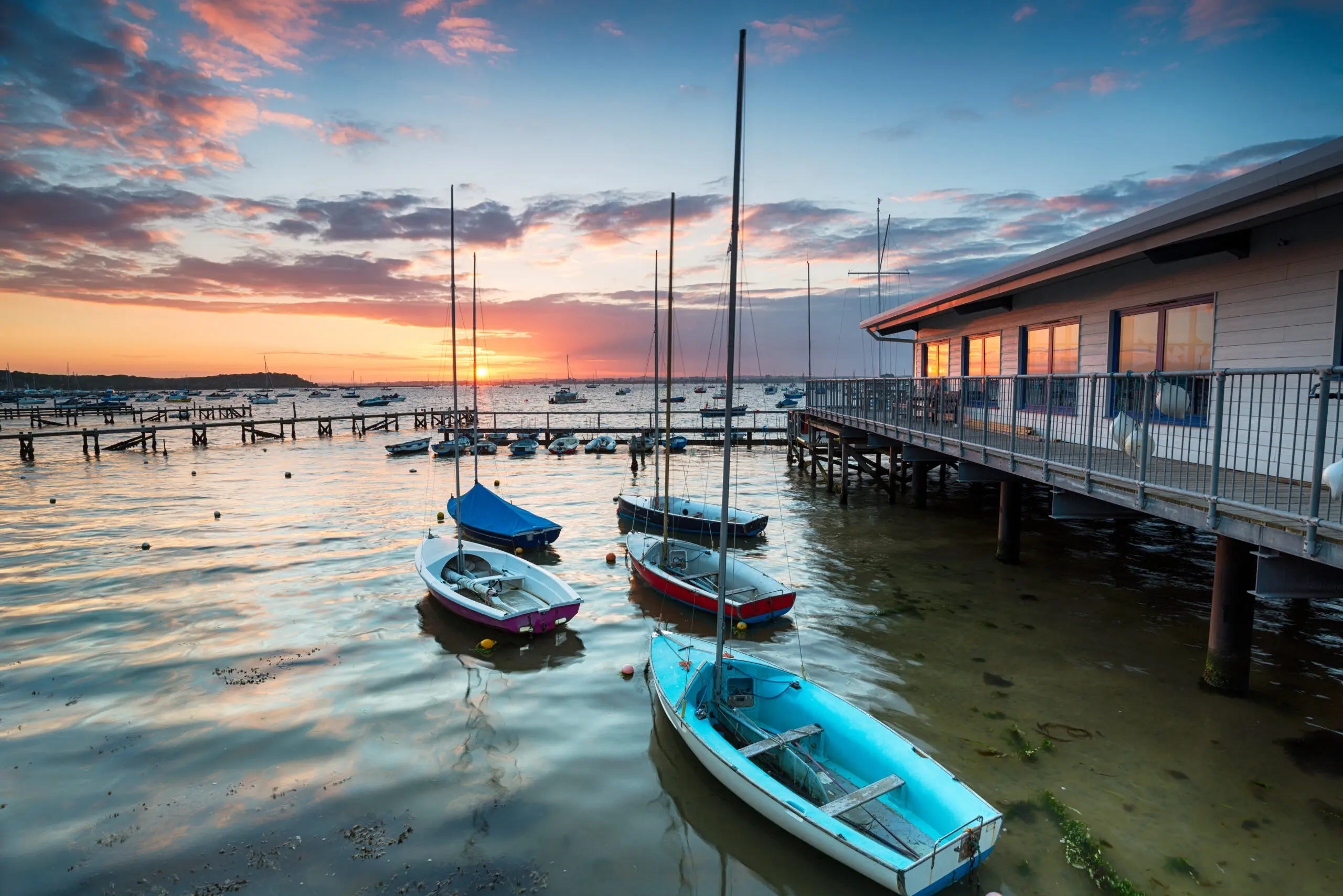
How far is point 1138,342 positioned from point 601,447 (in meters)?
33.3

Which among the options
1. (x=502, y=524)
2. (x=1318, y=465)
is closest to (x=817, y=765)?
(x=1318, y=465)

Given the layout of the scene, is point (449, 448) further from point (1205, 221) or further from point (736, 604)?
point (1205, 221)

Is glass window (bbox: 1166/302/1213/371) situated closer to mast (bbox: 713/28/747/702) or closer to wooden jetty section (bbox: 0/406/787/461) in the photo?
mast (bbox: 713/28/747/702)

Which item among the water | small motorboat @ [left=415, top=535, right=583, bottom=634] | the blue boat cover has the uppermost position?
the blue boat cover

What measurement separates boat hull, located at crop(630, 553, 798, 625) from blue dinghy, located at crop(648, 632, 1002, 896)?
3.19 metres

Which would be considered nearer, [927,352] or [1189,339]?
[1189,339]

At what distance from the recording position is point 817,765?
7219 millimetres

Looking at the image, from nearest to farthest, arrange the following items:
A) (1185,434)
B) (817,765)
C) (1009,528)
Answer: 1. (817,765)
2. (1185,434)
3. (1009,528)

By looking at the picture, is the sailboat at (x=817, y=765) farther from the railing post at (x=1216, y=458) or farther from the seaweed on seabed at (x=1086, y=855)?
the railing post at (x=1216, y=458)

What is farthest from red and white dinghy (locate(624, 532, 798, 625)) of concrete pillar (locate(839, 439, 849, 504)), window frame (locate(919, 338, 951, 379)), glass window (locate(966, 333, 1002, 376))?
window frame (locate(919, 338, 951, 379))

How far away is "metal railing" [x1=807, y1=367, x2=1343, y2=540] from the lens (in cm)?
686

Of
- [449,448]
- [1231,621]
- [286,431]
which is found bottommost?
[286,431]

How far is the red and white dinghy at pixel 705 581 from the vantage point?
1268cm

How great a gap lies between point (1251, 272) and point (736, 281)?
8.86 metres
